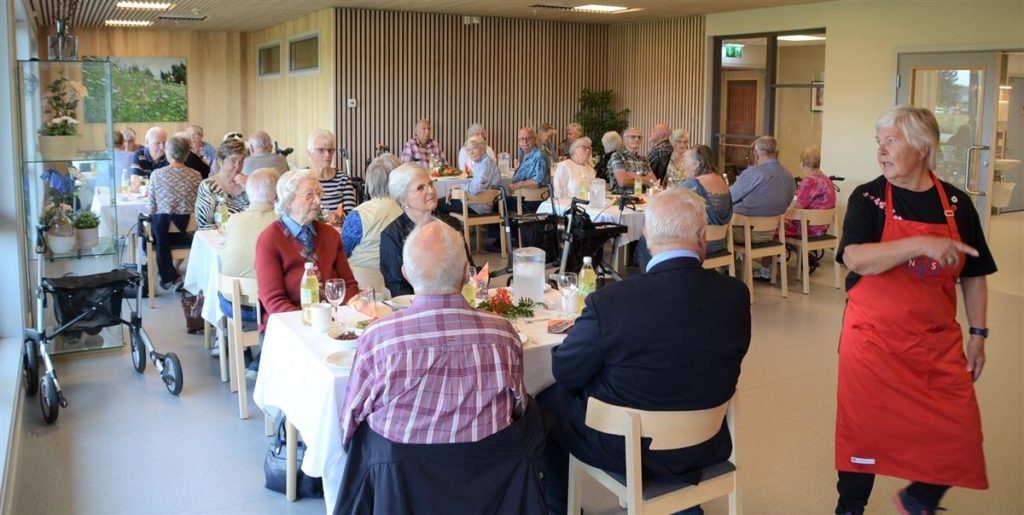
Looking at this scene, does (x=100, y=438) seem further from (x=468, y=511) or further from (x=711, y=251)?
(x=711, y=251)

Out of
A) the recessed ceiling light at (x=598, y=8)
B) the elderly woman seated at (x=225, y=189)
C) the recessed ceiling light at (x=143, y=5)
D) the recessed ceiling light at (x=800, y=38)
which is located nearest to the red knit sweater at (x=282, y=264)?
the elderly woman seated at (x=225, y=189)

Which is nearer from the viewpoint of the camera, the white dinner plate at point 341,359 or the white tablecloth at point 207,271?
the white dinner plate at point 341,359

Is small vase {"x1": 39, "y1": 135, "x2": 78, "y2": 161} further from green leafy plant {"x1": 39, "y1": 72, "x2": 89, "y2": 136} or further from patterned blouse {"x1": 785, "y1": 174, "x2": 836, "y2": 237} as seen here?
patterned blouse {"x1": 785, "y1": 174, "x2": 836, "y2": 237}

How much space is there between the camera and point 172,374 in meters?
5.52

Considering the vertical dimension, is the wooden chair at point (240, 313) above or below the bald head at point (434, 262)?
below

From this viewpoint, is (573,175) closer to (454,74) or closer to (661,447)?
(454,74)

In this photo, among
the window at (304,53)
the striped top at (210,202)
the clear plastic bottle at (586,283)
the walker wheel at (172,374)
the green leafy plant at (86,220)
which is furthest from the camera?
the window at (304,53)

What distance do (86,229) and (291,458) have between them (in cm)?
312

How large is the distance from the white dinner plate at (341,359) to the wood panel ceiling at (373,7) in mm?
8975

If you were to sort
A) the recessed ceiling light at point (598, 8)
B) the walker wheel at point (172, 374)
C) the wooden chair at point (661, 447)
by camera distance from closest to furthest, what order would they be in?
1. the wooden chair at point (661, 447)
2. the walker wheel at point (172, 374)
3. the recessed ceiling light at point (598, 8)

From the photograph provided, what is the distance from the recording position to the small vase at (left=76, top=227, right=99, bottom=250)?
20.6ft

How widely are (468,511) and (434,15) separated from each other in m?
11.8

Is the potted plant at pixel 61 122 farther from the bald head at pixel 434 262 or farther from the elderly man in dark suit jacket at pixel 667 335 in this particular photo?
the elderly man in dark suit jacket at pixel 667 335

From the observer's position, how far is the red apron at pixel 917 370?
3.39m
